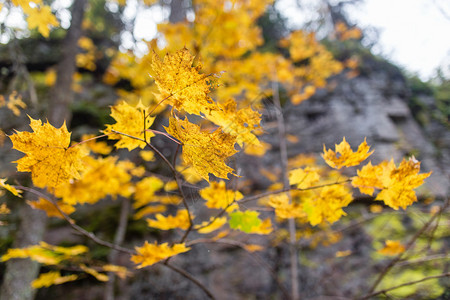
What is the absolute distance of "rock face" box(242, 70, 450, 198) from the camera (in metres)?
4.52

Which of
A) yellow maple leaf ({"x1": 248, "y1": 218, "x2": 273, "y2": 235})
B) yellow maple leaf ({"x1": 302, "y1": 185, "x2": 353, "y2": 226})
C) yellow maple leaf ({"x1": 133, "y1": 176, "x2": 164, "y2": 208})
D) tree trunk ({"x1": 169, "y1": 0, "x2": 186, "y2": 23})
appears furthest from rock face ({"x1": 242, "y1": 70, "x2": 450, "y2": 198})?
yellow maple leaf ({"x1": 302, "y1": 185, "x2": 353, "y2": 226})

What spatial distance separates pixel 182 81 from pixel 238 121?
260mm

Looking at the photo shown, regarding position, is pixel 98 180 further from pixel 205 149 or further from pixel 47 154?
pixel 205 149

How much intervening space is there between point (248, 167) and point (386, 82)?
13.4ft

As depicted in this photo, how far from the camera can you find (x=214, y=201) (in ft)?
3.56

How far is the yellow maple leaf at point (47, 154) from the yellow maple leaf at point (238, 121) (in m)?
0.43

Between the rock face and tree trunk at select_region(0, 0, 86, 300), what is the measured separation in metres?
2.89

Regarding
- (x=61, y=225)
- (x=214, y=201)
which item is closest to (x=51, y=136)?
(x=214, y=201)

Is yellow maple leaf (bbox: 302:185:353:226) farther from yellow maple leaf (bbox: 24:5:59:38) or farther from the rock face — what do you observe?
the rock face

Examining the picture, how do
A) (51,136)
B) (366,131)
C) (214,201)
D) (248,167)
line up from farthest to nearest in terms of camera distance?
(366,131)
(248,167)
(214,201)
(51,136)

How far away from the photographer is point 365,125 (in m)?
4.92

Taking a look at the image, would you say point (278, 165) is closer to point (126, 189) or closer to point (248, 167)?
point (248, 167)

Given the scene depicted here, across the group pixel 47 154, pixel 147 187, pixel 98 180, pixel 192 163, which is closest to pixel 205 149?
pixel 192 163

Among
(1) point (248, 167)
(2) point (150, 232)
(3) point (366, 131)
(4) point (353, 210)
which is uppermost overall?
(3) point (366, 131)
